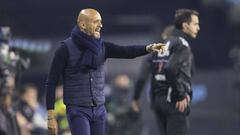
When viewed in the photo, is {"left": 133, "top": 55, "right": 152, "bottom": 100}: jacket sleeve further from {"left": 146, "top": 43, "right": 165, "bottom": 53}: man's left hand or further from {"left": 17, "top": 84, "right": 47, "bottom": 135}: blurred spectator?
{"left": 146, "top": 43, "right": 165, "bottom": 53}: man's left hand

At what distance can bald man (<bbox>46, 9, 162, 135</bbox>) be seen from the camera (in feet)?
29.0

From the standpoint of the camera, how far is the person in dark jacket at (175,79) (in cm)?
988

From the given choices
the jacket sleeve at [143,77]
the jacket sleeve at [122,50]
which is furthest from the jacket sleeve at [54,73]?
the jacket sleeve at [143,77]

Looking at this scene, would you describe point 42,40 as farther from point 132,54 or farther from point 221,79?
point 132,54

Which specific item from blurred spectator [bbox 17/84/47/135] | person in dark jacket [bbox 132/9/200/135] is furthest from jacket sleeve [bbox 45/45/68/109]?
blurred spectator [bbox 17/84/47/135]

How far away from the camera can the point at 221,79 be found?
55.4ft

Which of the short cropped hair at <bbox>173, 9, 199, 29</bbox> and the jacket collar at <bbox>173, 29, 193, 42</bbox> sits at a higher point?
the short cropped hair at <bbox>173, 9, 199, 29</bbox>

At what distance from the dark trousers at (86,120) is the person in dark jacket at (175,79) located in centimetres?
116

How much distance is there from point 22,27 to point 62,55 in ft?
34.7

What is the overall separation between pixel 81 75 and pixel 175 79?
1.37 meters

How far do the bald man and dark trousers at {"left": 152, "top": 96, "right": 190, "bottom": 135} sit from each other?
1165mm

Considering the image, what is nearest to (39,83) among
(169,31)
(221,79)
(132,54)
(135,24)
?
(135,24)

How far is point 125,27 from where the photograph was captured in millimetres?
19438

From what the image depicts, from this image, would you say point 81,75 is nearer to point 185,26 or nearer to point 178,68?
point 178,68
